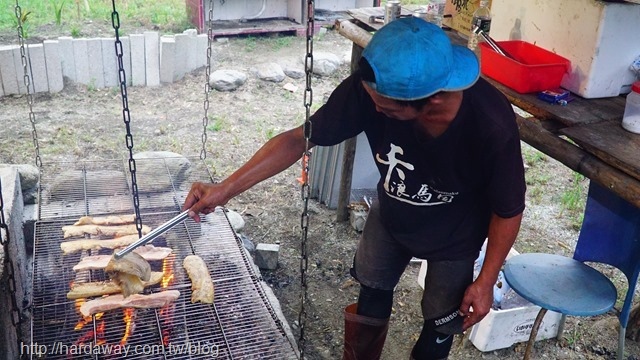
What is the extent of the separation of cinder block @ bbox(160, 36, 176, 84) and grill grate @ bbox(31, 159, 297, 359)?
368 cm

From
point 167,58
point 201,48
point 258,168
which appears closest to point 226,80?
point 201,48

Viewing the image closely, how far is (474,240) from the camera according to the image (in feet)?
9.25

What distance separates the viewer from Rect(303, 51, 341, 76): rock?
9266 mm

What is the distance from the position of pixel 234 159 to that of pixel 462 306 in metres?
4.38

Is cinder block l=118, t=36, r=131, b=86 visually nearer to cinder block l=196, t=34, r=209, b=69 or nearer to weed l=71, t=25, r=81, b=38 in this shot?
cinder block l=196, t=34, r=209, b=69

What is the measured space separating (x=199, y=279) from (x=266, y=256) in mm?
1112

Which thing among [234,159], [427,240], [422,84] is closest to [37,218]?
[234,159]

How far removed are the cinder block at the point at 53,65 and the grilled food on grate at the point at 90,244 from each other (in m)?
4.44

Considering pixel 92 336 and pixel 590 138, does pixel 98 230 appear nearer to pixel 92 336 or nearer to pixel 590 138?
pixel 92 336

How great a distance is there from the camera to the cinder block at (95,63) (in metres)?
7.93

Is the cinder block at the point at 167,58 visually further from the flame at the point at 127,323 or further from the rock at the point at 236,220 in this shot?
the flame at the point at 127,323

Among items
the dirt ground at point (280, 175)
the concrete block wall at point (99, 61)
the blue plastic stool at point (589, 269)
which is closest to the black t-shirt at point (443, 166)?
the blue plastic stool at point (589, 269)

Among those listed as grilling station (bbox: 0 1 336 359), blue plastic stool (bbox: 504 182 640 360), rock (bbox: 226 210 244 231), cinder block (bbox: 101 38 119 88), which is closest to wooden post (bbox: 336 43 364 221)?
rock (bbox: 226 210 244 231)

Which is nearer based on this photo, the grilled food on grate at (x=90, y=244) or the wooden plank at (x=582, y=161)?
the wooden plank at (x=582, y=161)
